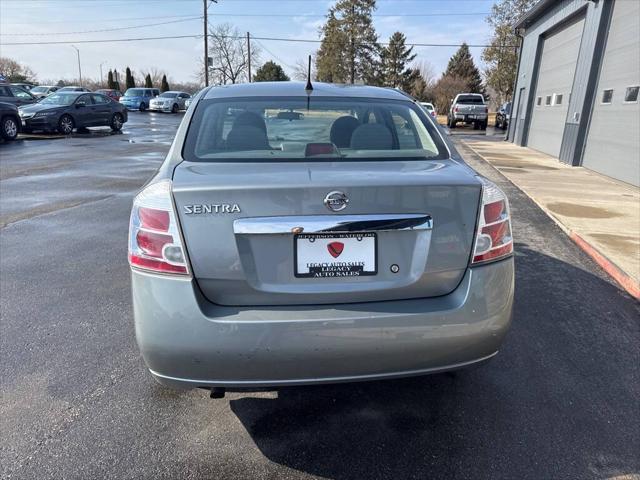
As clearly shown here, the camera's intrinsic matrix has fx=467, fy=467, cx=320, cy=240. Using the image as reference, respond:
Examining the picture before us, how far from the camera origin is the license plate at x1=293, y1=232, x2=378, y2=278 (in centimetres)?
198

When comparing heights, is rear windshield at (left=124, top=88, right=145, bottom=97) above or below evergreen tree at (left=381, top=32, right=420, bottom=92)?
below

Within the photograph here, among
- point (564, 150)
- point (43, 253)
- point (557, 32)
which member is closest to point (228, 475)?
point (43, 253)

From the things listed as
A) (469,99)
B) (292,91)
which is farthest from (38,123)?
(469,99)

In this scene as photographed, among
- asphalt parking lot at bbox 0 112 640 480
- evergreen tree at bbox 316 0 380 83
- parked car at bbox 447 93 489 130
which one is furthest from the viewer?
evergreen tree at bbox 316 0 380 83

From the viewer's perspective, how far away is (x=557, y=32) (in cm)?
1641

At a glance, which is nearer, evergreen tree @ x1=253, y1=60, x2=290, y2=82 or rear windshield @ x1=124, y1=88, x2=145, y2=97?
rear windshield @ x1=124, y1=88, x2=145, y2=97

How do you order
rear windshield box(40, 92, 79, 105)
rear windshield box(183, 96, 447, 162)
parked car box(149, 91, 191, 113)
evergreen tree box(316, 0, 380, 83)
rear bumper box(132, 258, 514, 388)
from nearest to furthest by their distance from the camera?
rear bumper box(132, 258, 514, 388) < rear windshield box(183, 96, 447, 162) < rear windshield box(40, 92, 79, 105) < parked car box(149, 91, 191, 113) < evergreen tree box(316, 0, 380, 83)

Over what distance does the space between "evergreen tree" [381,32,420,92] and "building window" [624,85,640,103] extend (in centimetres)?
5632

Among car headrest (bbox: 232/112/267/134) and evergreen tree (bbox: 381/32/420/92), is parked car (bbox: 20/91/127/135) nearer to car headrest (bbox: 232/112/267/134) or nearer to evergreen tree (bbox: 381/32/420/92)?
car headrest (bbox: 232/112/267/134)

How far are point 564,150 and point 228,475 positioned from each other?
1434 centimetres

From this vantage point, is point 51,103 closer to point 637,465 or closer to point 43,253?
point 43,253

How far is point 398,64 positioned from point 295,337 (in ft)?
228

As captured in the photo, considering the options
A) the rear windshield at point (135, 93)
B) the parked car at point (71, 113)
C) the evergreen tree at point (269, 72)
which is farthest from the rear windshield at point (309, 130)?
the evergreen tree at point (269, 72)

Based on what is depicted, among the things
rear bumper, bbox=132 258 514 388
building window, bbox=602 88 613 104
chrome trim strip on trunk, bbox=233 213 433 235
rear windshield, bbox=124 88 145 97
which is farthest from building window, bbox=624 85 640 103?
rear windshield, bbox=124 88 145 97
